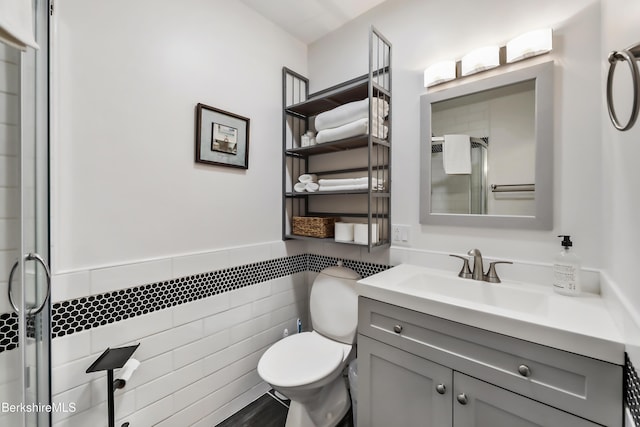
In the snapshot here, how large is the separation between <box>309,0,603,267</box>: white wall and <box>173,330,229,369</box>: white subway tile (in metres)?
1.26

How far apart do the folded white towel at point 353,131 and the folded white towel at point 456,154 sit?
1.19 ft

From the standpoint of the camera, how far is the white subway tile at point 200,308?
1300 millimetres

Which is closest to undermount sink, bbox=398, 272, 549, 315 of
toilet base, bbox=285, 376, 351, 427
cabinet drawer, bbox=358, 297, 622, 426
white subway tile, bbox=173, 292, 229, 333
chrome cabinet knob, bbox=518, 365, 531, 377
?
cabinet drawer, bbox=358, 297, 622, 426

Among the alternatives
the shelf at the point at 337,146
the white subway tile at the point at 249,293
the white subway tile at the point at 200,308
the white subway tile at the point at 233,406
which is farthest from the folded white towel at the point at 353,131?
the white subway tile at the point at 233,406

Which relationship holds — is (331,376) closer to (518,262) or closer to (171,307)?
Result: (171,307)

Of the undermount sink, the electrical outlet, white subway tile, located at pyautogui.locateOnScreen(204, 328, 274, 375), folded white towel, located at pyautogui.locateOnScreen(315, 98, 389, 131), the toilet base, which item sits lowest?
the toilet base

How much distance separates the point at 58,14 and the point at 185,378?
1662mm

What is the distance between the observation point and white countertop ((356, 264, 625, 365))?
733 mm

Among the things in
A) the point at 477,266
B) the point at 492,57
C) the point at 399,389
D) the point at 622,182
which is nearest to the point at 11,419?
the point at 399,389

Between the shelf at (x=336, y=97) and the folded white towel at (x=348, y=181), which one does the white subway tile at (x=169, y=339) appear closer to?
the folded white towel at (x=348, y=181)

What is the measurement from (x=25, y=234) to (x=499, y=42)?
81.0 inches

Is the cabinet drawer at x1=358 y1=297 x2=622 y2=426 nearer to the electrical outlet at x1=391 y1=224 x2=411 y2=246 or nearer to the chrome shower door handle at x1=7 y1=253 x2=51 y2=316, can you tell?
the electrical outlet at x1=391 y1=224 x2=411 y2=246

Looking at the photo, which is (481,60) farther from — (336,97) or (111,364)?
(111,364)

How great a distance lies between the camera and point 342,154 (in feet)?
6.04
